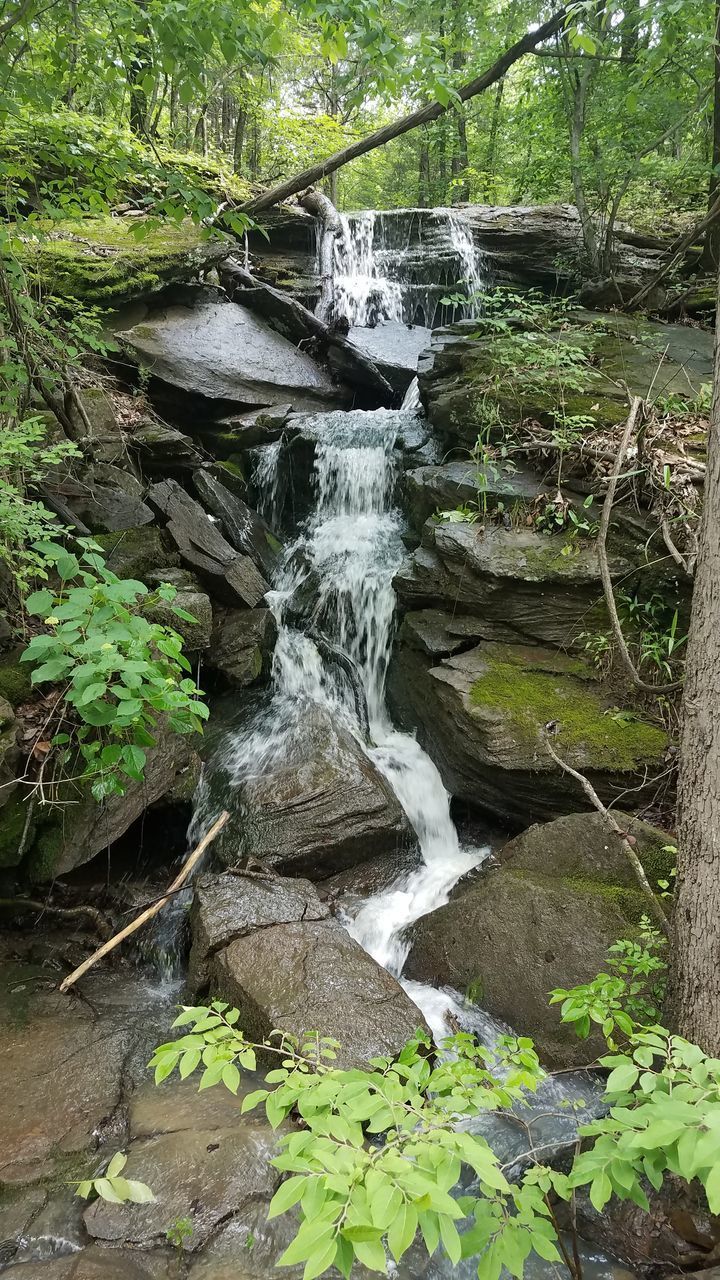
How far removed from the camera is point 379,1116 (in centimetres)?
144

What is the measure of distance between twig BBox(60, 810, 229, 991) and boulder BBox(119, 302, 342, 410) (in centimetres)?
657

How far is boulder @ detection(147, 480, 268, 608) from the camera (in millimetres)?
6992

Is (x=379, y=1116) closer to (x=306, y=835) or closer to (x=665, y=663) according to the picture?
(x=306, y=835)

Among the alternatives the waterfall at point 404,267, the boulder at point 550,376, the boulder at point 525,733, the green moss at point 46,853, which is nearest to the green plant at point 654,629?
the boulder at point 525,733

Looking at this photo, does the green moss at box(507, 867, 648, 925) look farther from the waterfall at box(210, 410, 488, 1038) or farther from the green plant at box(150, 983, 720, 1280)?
the green plant at box(150, 983, 720, 1280)

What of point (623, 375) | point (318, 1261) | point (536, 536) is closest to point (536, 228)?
point (623, 375)

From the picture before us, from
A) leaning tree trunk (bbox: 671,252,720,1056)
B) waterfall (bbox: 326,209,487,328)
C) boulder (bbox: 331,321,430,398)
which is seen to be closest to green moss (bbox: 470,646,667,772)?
leaning tree trunk (bbox: 671,252,720,1056)

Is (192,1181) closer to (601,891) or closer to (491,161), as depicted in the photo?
(601,891)

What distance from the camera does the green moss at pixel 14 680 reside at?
15.2 feet

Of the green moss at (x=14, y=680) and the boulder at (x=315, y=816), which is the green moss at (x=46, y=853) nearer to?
the green moss at (x=14, y=680)

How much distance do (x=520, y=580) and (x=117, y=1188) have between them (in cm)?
491

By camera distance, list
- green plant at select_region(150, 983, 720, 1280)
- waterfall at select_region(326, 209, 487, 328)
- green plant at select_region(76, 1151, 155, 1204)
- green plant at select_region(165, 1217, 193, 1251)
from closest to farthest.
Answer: green plant at select_region(150, 983, 720, 1280) < green plant at select_region(76, 1151, 155, 1204) < green plant at select_region(165, 1217, 193, 1251) < waterfall at select_region(326, 209, 487, 328)

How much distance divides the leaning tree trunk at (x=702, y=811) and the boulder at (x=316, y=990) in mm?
1688

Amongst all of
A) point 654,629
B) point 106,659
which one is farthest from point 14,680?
point 654,629
